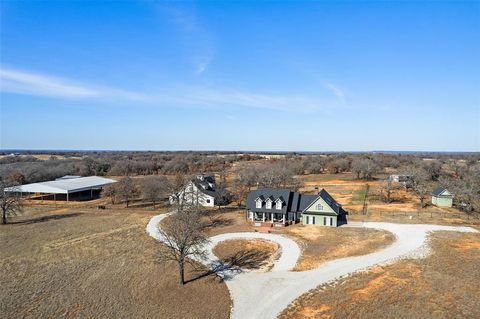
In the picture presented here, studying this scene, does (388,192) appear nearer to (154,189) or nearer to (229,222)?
(229,222)

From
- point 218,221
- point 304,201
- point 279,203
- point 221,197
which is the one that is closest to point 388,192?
point 304,201

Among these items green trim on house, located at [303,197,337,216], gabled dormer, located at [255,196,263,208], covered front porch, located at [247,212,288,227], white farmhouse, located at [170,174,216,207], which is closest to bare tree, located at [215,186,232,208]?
white farmhouse, located at [170,174,216,207]

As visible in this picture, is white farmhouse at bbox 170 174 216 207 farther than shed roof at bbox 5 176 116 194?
No

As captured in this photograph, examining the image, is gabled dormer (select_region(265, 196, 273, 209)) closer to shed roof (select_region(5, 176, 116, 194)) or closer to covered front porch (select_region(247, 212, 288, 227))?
covered front porch (select_region(247, 212, 288, 227))

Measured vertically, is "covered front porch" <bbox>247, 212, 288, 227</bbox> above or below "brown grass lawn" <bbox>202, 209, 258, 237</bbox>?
above

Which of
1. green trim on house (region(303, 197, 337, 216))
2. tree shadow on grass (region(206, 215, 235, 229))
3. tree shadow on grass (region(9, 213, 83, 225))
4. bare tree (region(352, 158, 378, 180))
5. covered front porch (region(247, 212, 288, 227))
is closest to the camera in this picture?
green trim on house (region(303, 197, 337, 216))

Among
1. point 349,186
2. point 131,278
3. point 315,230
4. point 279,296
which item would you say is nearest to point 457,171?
point 349,186
